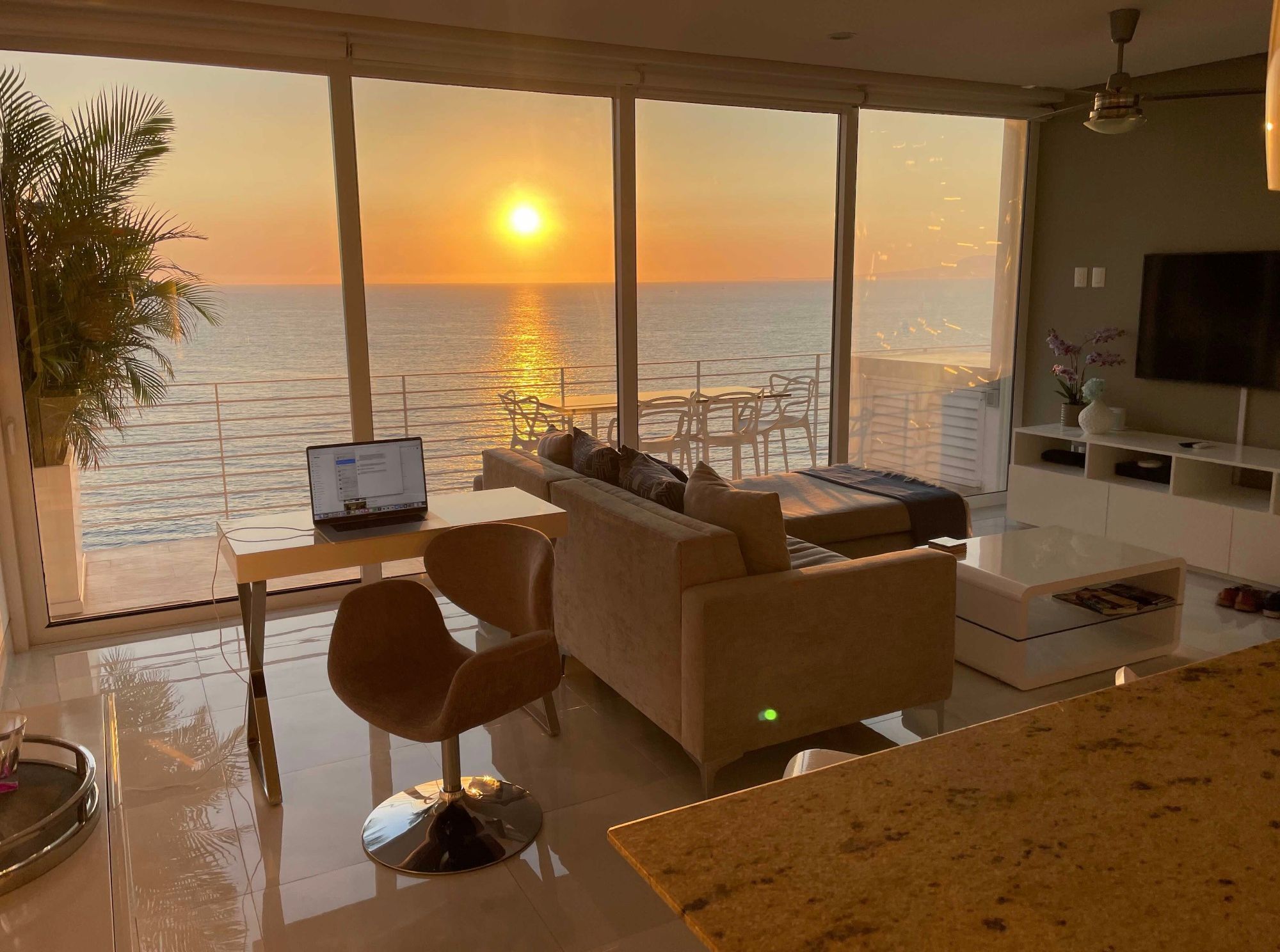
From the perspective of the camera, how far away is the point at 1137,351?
597 cm

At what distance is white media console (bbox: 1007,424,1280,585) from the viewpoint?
4922 mm

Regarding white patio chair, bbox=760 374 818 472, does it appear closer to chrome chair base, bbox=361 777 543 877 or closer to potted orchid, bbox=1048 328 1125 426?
potted orchid, bbox=1048 328 1125 426

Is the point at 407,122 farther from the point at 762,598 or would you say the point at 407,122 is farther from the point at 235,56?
the point at 762,598

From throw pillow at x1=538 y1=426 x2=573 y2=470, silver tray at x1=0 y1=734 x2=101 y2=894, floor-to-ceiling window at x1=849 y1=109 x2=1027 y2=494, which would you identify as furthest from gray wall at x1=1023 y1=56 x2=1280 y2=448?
silver tray at x1=0 y1=734 x2=101 y2=894

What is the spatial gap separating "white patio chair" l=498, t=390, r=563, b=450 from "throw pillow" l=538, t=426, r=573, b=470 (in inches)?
Result: 40.1

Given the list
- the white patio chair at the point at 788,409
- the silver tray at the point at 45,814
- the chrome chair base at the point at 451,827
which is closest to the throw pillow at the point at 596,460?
the chrome chair base at the point at 451,827

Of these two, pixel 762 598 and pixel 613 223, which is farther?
pixel 613 223

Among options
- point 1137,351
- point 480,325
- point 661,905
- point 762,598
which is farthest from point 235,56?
point 1137,351

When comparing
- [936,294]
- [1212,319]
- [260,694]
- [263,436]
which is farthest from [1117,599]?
[263,436]

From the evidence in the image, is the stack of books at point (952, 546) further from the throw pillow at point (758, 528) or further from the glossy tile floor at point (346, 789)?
the throw pillow at point (758, 528)

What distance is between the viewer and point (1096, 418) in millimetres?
5828

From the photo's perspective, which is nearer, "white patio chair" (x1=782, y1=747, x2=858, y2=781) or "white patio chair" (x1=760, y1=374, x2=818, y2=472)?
"white patio chair" (x1=782, y1=747, x2=858, y2=781)

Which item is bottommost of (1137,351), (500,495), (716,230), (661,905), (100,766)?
(661,905)

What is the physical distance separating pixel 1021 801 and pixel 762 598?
1.94 m
